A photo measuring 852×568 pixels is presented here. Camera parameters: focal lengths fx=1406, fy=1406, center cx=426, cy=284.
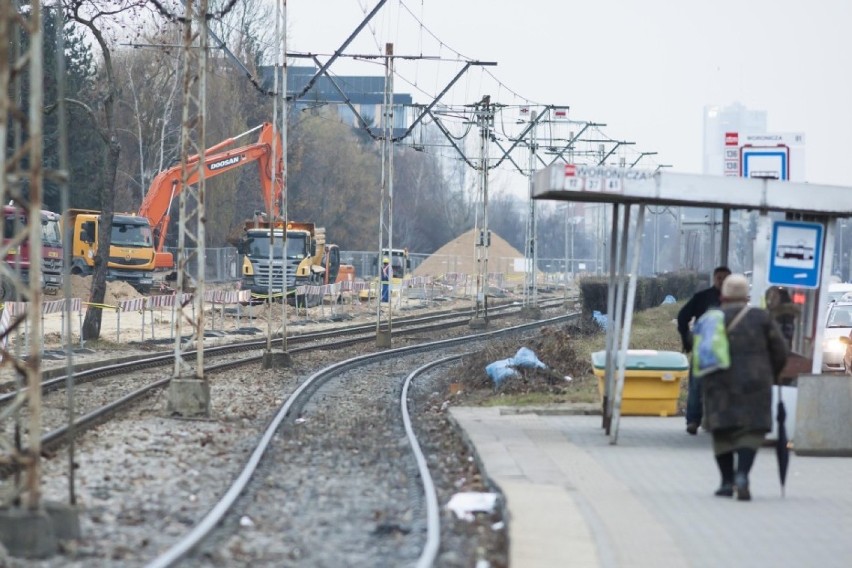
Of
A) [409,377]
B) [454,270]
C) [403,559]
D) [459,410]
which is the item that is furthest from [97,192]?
[403,559]

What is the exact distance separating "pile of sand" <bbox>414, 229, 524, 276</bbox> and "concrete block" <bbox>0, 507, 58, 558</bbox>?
83.0 metres

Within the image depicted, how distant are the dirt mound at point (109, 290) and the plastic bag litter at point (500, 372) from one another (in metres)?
27.8

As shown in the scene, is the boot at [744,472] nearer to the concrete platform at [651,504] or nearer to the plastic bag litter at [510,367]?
the concrete platform at [651,504]

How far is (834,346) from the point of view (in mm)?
26312

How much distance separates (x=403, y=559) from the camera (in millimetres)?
8641

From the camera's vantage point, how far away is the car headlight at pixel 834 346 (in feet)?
85.8

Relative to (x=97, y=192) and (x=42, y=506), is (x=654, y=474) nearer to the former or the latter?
(x=42, y=506)

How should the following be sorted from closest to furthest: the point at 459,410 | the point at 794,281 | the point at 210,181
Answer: the point at 794,281, the point at 459,410, the point at 210,181

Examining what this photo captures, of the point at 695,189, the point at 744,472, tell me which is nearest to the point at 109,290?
the point at 695,189

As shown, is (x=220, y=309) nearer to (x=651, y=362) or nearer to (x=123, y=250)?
(x=123, y=250)

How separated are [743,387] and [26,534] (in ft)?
17.9

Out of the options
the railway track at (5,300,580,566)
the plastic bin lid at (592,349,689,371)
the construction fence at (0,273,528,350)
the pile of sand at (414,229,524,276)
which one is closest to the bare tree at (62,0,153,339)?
the construction fence at (0,273,528,350)

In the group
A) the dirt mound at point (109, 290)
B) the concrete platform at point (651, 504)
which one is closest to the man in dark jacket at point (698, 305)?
the concrete platform at point (651, 504)

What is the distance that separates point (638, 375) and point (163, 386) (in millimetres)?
8093
